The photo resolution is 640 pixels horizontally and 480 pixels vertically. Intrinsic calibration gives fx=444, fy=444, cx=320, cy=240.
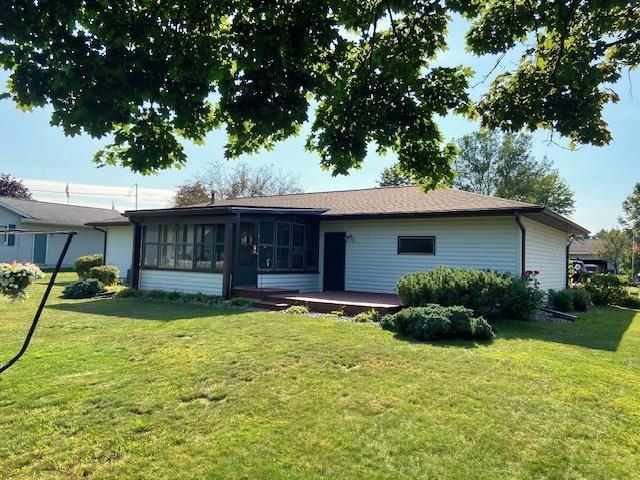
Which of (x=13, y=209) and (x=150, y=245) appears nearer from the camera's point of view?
(x=150, y=245)

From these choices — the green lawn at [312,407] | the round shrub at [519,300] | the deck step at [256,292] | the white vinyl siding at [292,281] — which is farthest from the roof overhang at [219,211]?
the round shrub at [519,300]

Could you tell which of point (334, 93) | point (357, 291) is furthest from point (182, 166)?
point (357, 291)

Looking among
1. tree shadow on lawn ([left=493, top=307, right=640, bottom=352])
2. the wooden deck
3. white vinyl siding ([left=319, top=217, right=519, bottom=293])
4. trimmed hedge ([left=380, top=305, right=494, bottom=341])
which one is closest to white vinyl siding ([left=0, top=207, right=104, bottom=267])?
the wooden deck

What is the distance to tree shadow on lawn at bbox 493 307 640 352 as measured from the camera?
829 cm

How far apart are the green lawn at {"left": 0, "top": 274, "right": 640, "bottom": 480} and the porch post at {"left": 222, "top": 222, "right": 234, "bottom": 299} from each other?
540cm

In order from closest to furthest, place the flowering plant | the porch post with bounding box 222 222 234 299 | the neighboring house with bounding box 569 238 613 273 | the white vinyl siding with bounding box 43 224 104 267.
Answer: the flowering plant < the porch post with bounding box 222 222 234 299 < the white vinyl siding with bounding box 43 224 104 267 < the neighboring house with bounding box 569 238 613 273

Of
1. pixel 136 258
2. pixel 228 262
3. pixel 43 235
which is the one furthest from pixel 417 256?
pixel 43 235

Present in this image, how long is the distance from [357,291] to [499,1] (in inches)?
409

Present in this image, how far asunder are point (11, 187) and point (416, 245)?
42.9 m

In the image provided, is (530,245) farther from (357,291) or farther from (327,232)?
(327,232)

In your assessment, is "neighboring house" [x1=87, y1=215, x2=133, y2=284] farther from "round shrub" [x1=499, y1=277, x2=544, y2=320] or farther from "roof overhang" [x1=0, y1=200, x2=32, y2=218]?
"round shrub" [x1=499, y1=277, x2=544, y2=320]

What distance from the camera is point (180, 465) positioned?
3369 mm

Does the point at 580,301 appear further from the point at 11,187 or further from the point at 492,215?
the point at 11,187

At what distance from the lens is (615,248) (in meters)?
44.1
